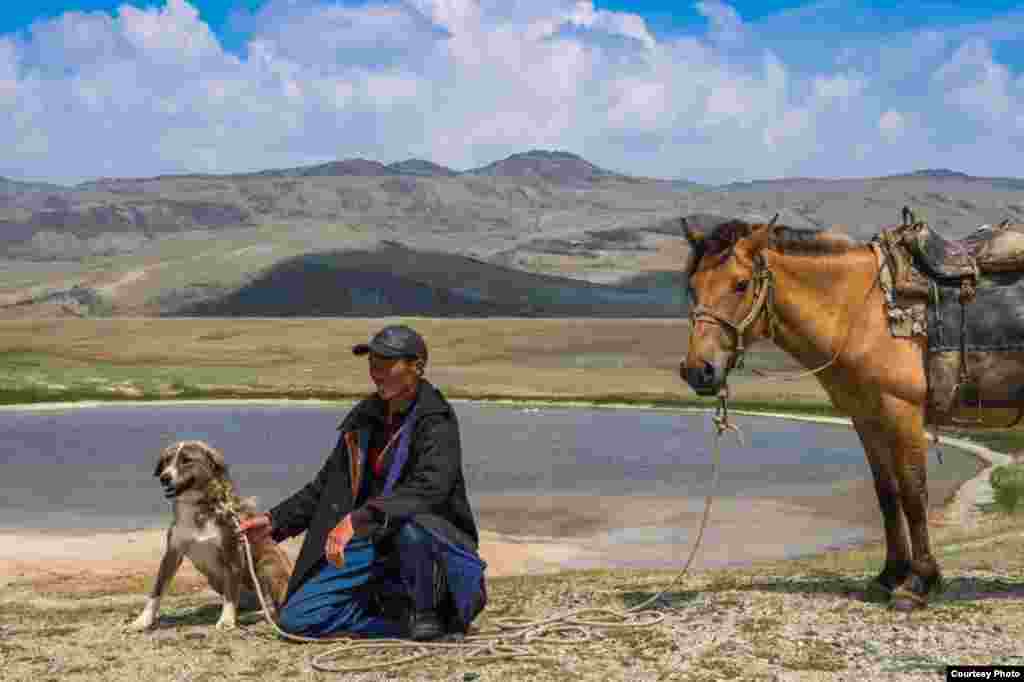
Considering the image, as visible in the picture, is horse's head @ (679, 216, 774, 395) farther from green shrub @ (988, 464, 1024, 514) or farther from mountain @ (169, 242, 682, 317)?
mountain @ (169, 242, 682, 317)

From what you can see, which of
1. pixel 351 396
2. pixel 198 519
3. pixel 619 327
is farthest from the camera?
pixel 619 327

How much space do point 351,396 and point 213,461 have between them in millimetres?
40862

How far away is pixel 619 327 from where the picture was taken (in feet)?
330

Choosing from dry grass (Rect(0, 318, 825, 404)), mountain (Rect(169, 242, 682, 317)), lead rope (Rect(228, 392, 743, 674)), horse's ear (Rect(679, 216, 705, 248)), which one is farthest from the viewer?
mountain (Rect(169, 242, 682, 317))

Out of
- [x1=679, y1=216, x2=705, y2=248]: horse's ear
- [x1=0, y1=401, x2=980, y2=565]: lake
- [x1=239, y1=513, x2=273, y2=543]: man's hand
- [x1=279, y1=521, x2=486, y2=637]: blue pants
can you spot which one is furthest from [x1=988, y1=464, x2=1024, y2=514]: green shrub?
[x1=239, y1=513, x2=273, y2=543]: man's hand

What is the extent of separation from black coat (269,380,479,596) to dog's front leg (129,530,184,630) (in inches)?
43.4

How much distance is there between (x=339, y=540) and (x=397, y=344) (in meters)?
1.41

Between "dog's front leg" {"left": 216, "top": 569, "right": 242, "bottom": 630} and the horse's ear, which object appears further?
"dog's front leg" {"left": 216, "top": 569, "right": 242, "bottom": 630}

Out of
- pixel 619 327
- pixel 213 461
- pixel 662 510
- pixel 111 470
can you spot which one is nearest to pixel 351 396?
pixel 111 470

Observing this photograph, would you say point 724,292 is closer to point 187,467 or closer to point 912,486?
point 912,486

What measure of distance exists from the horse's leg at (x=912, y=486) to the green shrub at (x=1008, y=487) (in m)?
13.7

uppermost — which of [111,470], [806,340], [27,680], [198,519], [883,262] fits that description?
[883,262]

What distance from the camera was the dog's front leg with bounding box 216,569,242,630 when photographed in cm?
930

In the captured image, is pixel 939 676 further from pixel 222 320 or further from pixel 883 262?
pixel 222 320
